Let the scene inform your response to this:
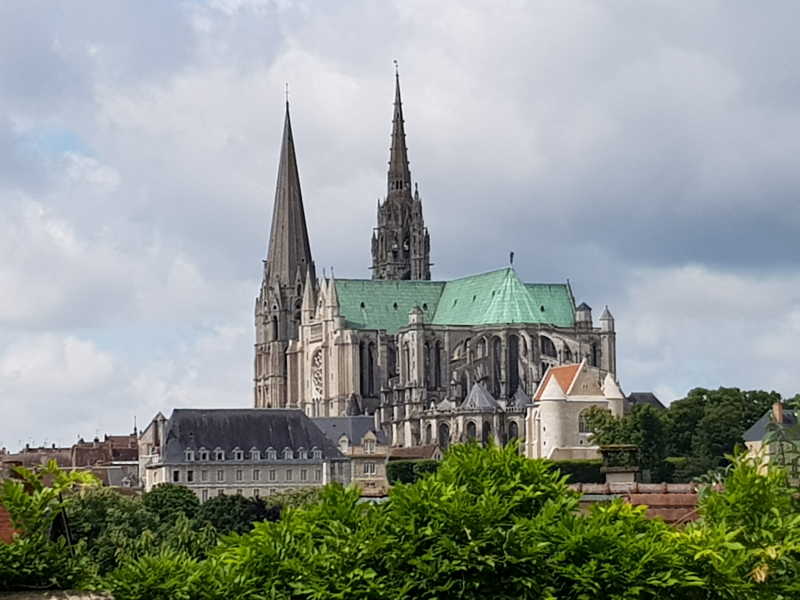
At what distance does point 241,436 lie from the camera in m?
141

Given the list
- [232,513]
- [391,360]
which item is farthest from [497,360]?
[232,513]

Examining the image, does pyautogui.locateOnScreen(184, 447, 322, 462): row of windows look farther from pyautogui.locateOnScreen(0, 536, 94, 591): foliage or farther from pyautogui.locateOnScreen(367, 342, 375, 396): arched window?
pyautogui.locateOnScreen(0, 536, 94, 591): foliage

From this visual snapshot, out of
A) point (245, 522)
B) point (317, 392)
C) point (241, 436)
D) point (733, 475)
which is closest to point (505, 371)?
point (317, 392)

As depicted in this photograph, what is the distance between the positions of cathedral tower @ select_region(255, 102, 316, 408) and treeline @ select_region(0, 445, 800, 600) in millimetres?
168582

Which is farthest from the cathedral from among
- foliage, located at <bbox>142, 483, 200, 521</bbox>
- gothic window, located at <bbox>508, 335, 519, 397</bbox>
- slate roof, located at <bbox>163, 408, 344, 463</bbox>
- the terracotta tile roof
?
foliage, located at <bbox>142, 483, 200, 521</bbox>

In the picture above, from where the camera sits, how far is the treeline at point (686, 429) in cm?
12888

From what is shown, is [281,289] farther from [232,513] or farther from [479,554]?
[479,554]

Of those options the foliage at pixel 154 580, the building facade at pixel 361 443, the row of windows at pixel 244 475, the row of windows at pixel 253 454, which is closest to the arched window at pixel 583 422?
the building facade at pixel 361 443

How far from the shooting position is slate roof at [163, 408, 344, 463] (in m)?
140

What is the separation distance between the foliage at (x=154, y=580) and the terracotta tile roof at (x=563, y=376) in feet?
405

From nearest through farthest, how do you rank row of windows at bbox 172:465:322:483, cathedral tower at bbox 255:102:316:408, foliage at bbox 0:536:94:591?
1. foliage at bbox 0:536:94:591
2. row of windows at bbox 172:465:322:483
3. cathedral tower at bbox 255:102:316:408

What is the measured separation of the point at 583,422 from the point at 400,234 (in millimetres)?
59691

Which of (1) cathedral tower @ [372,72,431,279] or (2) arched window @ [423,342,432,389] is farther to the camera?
(1) cathedral tower @ [372,72,431,279]

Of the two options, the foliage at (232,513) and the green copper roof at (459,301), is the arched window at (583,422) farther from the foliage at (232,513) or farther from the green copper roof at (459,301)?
the foliage at (232,513)
